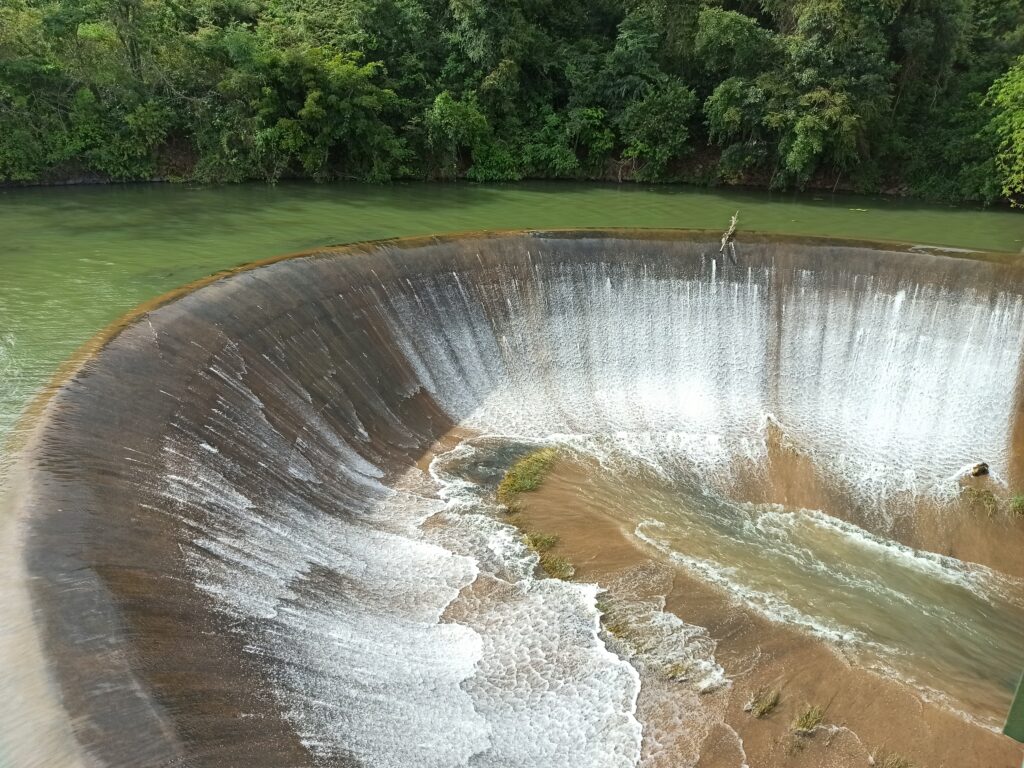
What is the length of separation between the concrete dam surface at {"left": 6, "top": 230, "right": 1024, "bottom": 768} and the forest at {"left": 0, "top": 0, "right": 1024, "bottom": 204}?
29.8ft

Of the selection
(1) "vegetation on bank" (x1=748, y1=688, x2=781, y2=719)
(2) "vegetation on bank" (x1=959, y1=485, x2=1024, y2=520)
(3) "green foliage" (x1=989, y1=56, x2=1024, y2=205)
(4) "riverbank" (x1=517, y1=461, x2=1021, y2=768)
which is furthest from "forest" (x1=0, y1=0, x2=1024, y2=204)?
(1) "vegetation on bank" (x1=748, y1=688, x2=781, y2=719)

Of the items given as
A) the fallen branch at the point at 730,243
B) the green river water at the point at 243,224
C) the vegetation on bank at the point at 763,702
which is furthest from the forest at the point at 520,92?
the vegetation on bank at the point at 763,702

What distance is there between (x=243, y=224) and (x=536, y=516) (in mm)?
8787

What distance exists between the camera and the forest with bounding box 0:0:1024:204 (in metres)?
16.9

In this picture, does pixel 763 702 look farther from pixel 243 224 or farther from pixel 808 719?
pixel 243 224

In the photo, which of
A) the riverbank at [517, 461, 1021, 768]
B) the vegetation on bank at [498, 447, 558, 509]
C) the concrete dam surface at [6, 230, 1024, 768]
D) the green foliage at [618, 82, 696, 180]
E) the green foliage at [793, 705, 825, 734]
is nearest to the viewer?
the concrete dam surface at [6, 230, 1024, 768]

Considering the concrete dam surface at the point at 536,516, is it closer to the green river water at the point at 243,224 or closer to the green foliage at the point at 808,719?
the green foliage at the point at 808,719

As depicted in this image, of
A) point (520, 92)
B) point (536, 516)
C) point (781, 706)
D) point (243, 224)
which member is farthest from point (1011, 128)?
point (781, 706)

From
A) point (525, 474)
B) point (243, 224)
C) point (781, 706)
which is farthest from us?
point (243, 224)

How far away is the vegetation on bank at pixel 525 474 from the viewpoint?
808 cm

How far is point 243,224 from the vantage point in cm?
1343

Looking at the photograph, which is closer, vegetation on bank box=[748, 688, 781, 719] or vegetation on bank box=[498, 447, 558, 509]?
vegetation on bank box=[748, 688, 781, 719]

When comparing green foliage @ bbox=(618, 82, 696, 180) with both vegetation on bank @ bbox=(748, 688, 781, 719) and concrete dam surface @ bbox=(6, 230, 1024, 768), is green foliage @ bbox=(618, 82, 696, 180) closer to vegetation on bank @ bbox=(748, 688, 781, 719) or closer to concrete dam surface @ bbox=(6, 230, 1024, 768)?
concrete dam surface @ bbox=(6, 230, 1024, 768)

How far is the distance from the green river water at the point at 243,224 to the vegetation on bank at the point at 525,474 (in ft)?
14.8
